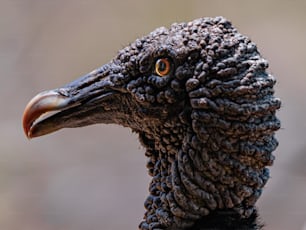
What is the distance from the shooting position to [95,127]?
6426 mm

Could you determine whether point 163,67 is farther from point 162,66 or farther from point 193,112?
point 193,112

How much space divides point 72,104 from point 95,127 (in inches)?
156

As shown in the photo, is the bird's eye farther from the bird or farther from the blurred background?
the blurred background

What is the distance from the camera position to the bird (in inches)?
88.7

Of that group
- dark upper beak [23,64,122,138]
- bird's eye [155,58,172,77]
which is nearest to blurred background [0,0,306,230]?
dark upper beak [23,64,122,138]

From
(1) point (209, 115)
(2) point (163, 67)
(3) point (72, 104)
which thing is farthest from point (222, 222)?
(3) point (72, 104)

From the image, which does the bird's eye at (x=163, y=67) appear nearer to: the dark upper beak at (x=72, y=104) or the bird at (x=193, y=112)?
the bird at (x=193, y=112)

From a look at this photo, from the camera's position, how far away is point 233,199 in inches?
92.2

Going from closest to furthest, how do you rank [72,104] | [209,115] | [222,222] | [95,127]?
[209,115]
[222,222]
[72,104]
[95,127]

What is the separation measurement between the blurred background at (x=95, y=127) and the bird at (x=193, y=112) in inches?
121

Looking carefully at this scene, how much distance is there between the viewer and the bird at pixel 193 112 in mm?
2254
